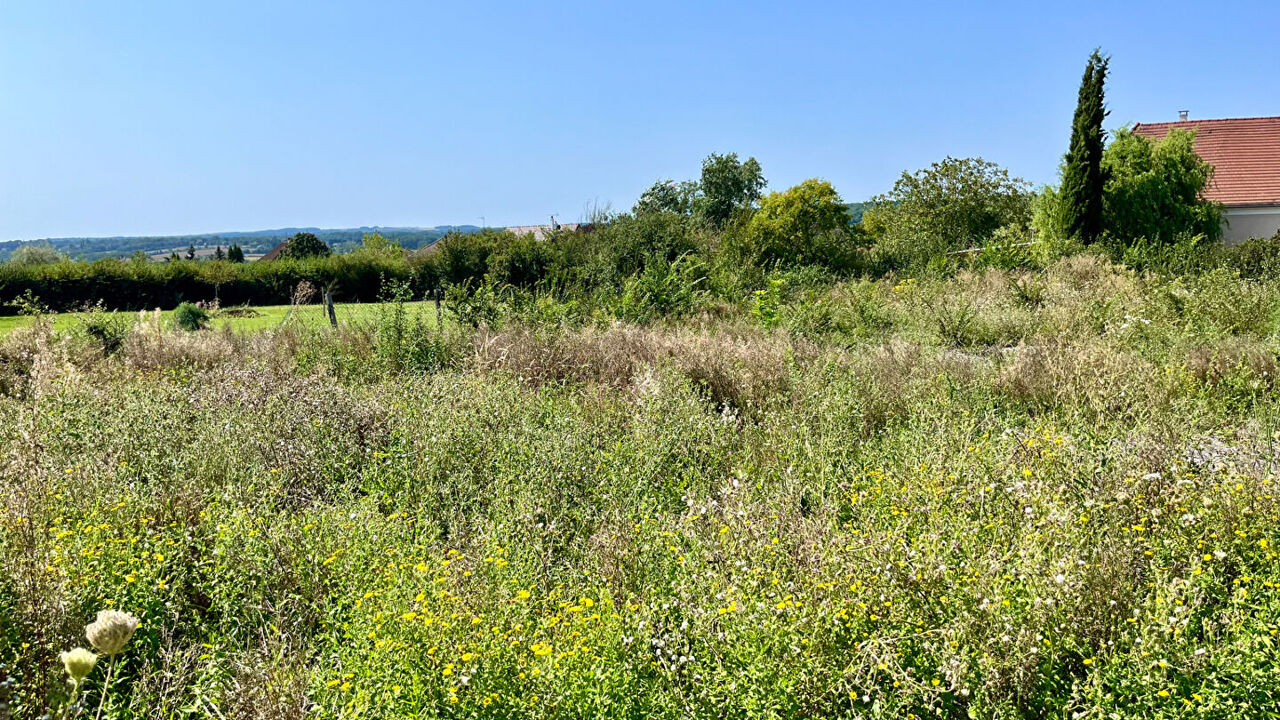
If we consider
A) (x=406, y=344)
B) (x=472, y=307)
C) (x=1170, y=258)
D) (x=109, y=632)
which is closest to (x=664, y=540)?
(x=109, y=632)

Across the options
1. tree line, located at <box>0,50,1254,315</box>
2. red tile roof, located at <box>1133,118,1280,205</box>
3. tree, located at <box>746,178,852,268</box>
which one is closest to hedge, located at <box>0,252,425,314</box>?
tree line, located at <box>0,50,1254,315</box>

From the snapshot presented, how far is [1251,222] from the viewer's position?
26109 millimetres

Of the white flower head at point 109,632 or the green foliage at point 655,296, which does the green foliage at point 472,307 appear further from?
the white flower head at point 109,632

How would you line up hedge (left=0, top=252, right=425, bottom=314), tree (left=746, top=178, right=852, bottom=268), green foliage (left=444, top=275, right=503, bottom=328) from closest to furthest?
green foliage (left=444, top=275, right=503, bottom=328)
tree (left=746, top=178, right=852, bottom=268)
hedge (left=0, top=252, right=425, bottom=314)

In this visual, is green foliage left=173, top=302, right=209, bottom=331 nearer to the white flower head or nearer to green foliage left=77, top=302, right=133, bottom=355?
green foliage left=77, top=302, right=133, bottom=355

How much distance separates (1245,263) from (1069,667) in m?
14.9

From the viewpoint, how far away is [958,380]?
6852 millimetres

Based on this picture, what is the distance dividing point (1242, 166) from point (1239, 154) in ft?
1.78

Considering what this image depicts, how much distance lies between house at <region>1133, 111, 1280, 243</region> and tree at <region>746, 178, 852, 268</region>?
37.4 ft

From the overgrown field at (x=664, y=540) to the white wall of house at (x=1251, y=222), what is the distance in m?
23.3

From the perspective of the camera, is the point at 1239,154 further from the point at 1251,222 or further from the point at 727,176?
the point at 727,176

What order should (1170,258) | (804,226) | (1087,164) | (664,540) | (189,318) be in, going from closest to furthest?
1. (664,540)
2. (1170,258)
3. (189,318)
4. (1087,164)
5. (804,226)

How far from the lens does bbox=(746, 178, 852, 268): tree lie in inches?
838

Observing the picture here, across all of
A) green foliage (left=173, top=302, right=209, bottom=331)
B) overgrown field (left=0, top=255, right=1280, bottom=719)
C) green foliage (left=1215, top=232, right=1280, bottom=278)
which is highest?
green foliage (left=1215, top=232, right=1280, bottom=278)
